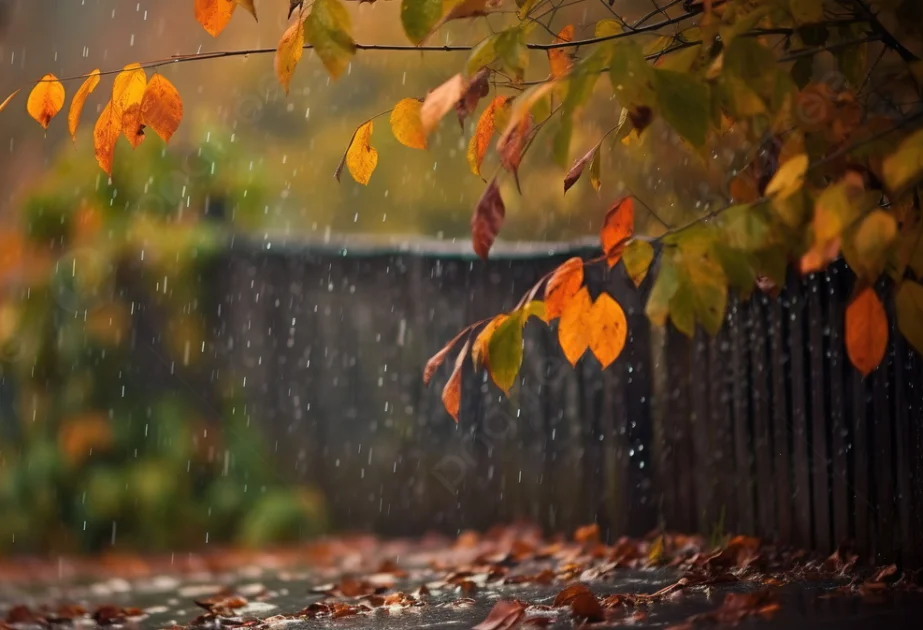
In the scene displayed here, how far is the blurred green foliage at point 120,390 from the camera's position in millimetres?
5117

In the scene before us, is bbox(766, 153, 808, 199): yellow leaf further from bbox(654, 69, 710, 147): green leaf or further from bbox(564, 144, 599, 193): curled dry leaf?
bbox(564, 144, 599, 193): curled dry leaf

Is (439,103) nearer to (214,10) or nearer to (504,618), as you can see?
(214,10)

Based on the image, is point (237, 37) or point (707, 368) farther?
point (237, 37)

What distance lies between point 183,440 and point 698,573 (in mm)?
3340

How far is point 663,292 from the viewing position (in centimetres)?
129

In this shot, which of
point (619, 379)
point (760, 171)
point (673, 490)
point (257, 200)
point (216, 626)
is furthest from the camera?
point (257, 200)

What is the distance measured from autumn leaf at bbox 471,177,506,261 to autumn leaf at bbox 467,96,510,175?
0.51m

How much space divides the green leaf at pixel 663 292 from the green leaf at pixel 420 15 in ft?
1.58

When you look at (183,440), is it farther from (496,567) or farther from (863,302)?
(863,302)

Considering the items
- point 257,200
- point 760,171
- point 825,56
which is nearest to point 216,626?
point 760,171

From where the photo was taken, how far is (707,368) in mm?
3818

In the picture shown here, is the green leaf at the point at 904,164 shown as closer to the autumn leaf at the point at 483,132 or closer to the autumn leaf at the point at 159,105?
the autumn leaf at the point at 483,132

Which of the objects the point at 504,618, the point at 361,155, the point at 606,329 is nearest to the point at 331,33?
the point at 361,155

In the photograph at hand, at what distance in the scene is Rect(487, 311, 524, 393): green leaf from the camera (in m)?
1.47
